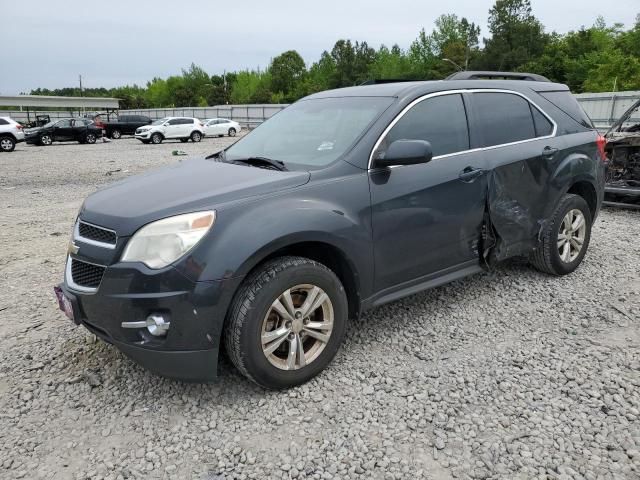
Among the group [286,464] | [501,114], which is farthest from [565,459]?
[501,114]

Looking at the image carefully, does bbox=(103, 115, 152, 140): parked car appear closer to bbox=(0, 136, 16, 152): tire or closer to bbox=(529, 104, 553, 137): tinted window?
bbox=(0, 136, 16, 152): tire

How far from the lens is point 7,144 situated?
2284 cm

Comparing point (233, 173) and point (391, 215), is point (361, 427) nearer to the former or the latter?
point (391, 215)

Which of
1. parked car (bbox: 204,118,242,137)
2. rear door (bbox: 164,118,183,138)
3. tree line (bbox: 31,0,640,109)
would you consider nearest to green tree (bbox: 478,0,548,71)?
tree line (bbox: 31,0,640,109)

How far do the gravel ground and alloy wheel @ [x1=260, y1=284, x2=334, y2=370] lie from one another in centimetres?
Answer: 22

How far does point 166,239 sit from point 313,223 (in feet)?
2.70

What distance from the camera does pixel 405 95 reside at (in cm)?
362

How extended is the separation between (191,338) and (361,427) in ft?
3.35

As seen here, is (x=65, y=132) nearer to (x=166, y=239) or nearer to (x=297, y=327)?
(x=166, y=239)

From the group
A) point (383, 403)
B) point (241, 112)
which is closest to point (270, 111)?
point (241, 112)

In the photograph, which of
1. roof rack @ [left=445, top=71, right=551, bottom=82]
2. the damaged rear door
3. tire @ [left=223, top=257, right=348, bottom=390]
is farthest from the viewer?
roof rack @ [left=445, top=71, right=551, bottom=82]

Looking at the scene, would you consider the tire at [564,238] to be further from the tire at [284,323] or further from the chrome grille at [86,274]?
the chrome grille at [86,274]

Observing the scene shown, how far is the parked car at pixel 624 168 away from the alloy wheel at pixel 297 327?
249 inches

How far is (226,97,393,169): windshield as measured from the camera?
3.44 metres
